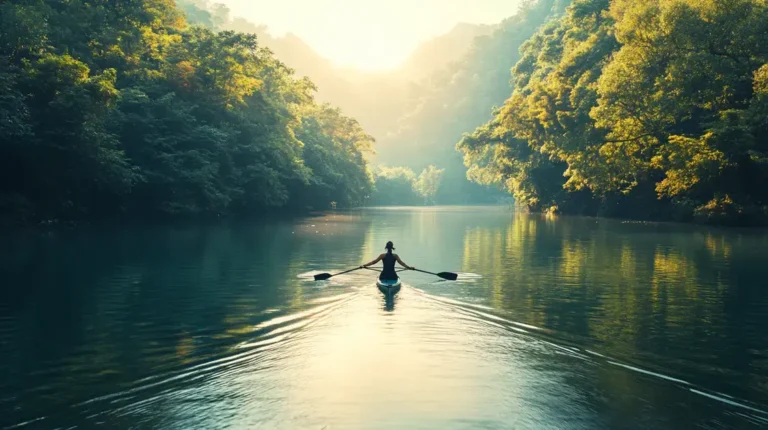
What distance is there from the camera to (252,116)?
65.1 m

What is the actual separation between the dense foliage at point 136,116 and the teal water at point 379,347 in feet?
46.2

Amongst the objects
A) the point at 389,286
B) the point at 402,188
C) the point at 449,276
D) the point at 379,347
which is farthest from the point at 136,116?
the point at 402,188

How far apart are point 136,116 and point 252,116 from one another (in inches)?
738

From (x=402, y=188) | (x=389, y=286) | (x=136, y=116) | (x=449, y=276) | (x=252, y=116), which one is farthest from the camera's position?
(x=402, y=188)

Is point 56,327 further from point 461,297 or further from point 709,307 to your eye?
point 709,307

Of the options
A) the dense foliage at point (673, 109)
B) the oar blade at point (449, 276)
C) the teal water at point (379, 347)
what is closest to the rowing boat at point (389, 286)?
the teal water at point (379, 347)

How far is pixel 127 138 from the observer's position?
48.2 metres

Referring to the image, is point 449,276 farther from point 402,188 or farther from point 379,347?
point 402,188

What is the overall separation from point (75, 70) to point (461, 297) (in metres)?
28.1

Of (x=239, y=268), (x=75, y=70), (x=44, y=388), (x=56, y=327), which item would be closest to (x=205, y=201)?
(x=75, y=70)

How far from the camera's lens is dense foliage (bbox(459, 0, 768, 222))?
39812mm

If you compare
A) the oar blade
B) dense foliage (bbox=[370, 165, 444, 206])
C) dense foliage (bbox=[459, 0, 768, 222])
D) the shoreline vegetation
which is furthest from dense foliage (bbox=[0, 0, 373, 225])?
dense foliage (bbox=[370, 165, 444, 206])

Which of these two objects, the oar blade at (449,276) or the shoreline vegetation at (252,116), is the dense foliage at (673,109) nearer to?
the shoreline vegetation at (252,116)

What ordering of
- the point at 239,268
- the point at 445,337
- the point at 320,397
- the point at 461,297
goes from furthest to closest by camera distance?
the point at 239,268 → the point at 461,297 → the point at 445,337 → the point at 320,397
